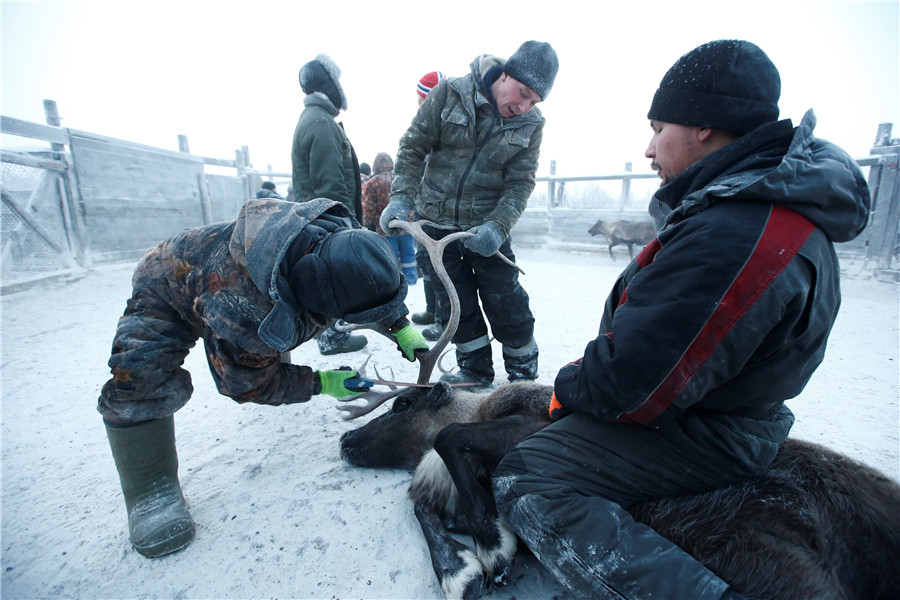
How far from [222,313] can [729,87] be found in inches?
75.8

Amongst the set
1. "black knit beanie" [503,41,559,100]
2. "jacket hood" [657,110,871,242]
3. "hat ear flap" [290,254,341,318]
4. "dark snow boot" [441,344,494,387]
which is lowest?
"dark snow boot" [441,344,494,387]

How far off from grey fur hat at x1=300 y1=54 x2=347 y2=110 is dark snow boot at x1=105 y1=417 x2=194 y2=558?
9.67ft

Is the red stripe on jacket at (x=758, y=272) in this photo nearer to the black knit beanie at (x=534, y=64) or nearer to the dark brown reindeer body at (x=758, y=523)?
the dark brown reindeer body at (x=758, y=523)

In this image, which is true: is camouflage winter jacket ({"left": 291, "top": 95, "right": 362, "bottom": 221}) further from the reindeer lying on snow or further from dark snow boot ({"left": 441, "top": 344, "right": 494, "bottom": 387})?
the reindeer lying on snow

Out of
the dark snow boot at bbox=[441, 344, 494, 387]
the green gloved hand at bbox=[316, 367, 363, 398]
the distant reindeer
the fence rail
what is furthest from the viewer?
the distant reindeer

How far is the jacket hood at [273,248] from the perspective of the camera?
1660 mm

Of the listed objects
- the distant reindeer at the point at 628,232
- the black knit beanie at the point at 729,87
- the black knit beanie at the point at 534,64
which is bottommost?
the distant reindeer at the point at 628,232

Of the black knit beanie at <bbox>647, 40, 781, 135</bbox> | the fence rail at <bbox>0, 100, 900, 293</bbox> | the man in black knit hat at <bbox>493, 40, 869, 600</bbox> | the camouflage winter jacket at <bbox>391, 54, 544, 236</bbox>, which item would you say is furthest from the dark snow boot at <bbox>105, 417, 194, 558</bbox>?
the fence rail at <bbox>0, 100, 900, 293</bbox>

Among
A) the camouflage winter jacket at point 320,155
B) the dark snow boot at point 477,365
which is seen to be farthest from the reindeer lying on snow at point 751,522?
the camouflage winter jacket at point 320,155

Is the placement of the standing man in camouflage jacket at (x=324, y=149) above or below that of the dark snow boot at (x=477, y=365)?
above

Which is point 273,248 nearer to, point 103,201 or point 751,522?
point 751,522

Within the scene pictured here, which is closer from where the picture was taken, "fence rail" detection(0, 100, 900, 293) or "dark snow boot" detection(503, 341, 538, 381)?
"dark snow boot" detection(503, 341, 538, 381)

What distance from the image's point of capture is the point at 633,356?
1.26 metres

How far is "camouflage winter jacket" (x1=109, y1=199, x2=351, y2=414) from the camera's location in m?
1.70
